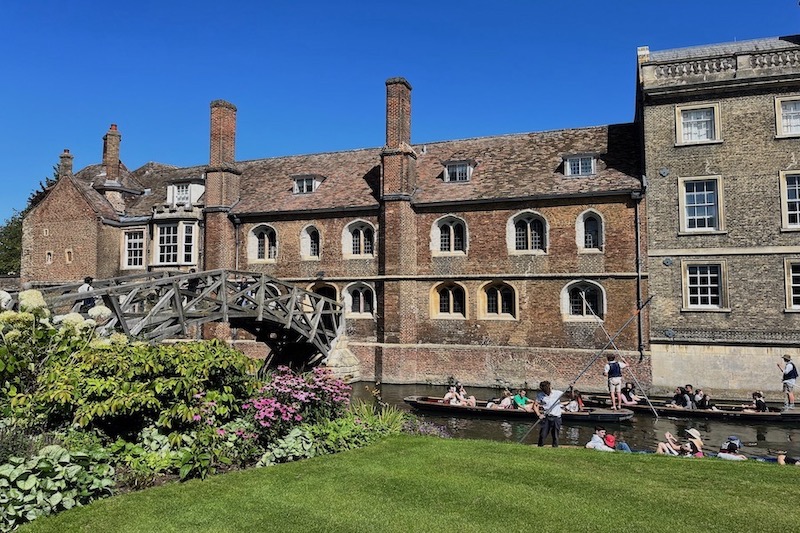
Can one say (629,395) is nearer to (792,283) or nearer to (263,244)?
(792,283)

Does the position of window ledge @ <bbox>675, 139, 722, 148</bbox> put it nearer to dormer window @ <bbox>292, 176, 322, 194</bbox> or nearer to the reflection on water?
the reflection on water

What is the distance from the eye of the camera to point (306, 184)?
28234 mm

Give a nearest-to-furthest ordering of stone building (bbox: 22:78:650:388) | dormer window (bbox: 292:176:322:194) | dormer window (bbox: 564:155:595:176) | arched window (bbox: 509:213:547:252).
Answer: stone building (bbox: 22:78:650:388) < arched window (bbox: 509:213:547:252) < dormer window (bbox: 564:155:595:176) < dormer window (bbox: 292:176:322:194)

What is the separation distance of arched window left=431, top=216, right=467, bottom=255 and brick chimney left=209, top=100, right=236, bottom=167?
36.3 ft

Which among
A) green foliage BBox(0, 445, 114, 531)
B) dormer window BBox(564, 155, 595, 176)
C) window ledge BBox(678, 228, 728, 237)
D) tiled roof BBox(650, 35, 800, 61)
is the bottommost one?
green foliage BBox(0, 445, 114, 531)

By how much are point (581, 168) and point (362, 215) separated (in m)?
9.44

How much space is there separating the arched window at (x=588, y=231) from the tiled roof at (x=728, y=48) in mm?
6596

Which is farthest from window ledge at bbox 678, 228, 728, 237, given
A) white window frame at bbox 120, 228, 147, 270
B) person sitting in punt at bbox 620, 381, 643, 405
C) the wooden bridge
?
white window frame at bbox 120, 228, 147, 270

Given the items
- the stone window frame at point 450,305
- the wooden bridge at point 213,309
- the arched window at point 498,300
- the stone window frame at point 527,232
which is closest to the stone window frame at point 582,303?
the stone window frame at point 527,232

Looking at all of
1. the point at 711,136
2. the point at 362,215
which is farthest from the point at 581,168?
the point at 362,215

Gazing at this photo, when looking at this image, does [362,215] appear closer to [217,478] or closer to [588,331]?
[588,331]

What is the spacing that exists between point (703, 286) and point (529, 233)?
21.7ft

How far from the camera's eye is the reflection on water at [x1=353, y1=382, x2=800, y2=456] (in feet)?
50.3

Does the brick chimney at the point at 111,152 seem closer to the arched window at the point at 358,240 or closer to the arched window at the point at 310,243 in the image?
the arched window at the point at 310,243
